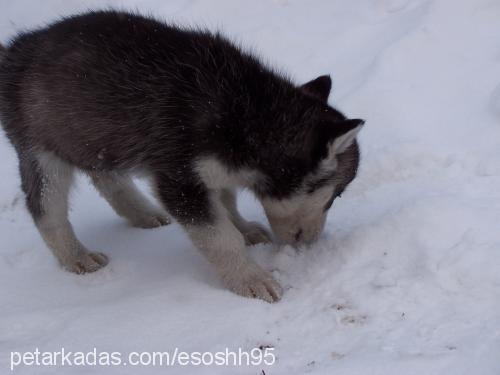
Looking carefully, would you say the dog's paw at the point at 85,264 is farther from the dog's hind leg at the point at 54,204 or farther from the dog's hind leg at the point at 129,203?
the dog's hind leg at the point at 129,203

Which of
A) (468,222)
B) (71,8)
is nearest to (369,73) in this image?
(468,222)

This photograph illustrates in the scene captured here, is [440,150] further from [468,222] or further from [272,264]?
[272,264]

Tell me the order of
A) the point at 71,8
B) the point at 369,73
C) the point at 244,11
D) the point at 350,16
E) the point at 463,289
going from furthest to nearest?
1. the point at 71,8
2. the point at 244,11
3. the point at 350,16
4. the point at 369,73
5. the point at 463,289

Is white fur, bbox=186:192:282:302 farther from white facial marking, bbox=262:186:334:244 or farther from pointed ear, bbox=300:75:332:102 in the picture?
pointed ear, bbox=300:75:332:102

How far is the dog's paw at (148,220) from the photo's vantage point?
5.53 meters

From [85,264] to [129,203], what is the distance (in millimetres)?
827

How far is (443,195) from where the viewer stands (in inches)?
182

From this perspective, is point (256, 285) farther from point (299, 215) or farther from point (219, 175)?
point (219, 175)

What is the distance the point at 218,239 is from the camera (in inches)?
163

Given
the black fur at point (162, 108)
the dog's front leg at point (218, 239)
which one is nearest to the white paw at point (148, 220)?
the black fur at point (162, 108)

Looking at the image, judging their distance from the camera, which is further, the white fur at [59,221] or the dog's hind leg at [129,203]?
the dog's hind leg at [129,203]

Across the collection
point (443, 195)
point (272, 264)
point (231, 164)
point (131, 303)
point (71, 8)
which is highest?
point (443, 195)

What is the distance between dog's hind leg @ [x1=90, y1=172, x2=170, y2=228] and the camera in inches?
215

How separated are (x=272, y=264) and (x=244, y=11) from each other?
16.3 ft
